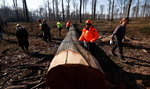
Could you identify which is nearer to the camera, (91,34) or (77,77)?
(77,77)

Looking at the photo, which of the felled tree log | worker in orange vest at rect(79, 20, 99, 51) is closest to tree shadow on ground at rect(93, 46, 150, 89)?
worker in orange vest at rect(79, 20, 99, 51)

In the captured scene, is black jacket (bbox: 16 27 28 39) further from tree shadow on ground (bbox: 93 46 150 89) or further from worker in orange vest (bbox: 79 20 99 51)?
tree shadow on ground (bbox: 93 46 150 89)

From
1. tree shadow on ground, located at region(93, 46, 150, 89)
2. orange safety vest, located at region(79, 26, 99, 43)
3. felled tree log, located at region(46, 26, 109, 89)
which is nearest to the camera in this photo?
felled tree log, located at region(46, 26, 109, 89)

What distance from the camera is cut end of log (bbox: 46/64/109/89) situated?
2602mm

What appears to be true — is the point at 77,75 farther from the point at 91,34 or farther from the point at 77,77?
the point at 91,34

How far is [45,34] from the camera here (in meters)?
9.45

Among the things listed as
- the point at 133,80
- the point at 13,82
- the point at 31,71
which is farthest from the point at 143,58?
the point at 13,82

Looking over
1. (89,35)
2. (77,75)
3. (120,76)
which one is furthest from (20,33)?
(120,76)

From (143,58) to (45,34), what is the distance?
22.5 ft

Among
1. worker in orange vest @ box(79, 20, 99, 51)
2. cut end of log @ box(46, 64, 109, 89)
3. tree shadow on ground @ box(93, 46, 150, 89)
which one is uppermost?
worker in orange vest @ box(79, 20, 99, 51)

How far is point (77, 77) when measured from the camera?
265 cm

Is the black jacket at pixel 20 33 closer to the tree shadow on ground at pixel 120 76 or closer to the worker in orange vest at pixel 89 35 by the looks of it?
the worker in orange vest at pixel 89 35

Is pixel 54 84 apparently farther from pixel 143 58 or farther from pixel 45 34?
pixel 45 34

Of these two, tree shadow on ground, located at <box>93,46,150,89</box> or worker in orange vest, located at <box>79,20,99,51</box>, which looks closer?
tree shadow on ground, located at <box>93,46,150,89</box>
